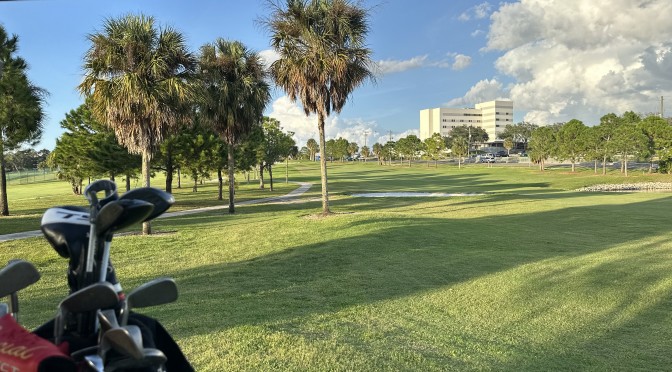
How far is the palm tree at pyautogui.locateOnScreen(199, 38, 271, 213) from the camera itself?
24000 millimetres

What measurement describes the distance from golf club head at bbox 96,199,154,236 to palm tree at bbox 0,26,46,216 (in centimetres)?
2276

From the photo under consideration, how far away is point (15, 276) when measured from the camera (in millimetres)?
1650

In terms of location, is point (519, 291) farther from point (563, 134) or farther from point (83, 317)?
point (563, 134)

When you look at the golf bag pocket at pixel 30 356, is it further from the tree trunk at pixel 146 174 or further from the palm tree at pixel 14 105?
the palm tree at pixel 14 105

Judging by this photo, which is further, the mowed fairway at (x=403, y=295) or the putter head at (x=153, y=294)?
the mowed fairway at (x=403, y=295)

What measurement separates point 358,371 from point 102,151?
27.7 meters

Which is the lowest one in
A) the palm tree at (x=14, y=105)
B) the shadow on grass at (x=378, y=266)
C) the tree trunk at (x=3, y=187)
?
the shadow on grass at (x=378, y=266)

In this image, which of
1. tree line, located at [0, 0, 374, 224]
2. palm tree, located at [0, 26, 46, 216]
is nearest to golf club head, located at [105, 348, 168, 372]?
tree line, located at [0, 0, 374, 224]

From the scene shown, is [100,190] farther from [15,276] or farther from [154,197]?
[15,276]

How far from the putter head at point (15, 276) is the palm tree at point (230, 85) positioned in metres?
22.7

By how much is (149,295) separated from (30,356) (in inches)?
15.0

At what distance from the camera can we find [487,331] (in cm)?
567

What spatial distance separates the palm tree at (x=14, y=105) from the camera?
2027cm

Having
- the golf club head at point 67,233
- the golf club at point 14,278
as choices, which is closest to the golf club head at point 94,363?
the golf club head at point 67,233
